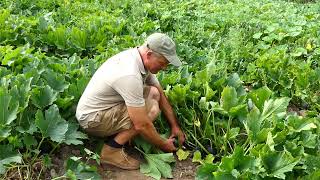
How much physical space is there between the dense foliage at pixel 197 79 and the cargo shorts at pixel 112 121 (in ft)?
0.64

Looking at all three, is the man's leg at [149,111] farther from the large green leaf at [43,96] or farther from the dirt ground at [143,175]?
the large green leaf at [43,96]

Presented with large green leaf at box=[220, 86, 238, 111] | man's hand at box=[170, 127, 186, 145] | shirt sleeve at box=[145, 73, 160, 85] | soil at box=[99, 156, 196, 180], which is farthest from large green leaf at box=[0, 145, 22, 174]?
large green leaf at box=[220, 86, 238, 111]

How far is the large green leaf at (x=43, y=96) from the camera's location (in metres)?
4.33

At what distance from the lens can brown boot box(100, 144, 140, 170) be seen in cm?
447

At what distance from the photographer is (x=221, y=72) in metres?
5.71

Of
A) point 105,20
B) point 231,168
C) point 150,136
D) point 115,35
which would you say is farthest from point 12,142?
point 105,20

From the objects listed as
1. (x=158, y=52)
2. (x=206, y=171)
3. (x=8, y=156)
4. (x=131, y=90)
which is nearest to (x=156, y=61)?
(x=158, y=52)

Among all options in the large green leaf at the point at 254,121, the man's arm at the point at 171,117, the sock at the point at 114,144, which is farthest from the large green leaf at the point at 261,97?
the sock at the point at 114,144

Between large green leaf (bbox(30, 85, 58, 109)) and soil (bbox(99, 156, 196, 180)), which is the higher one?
large green leaf (bbox(30, 85, 58, 109))

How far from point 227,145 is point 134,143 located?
98 centimetres

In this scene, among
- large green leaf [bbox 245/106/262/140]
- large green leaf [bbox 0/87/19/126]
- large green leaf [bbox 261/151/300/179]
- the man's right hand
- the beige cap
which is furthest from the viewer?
the man's right hand

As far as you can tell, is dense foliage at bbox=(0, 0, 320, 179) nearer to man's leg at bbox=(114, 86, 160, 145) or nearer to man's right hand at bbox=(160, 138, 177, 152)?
man's right hand at bbox=(160, 138, 177, 152)

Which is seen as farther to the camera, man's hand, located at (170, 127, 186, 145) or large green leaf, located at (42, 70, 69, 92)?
man's hand, located at (170, 127, 186, 145)

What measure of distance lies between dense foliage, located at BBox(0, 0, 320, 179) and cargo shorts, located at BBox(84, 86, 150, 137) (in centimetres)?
19
